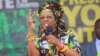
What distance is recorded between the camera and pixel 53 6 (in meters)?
3.94

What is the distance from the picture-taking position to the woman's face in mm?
3715

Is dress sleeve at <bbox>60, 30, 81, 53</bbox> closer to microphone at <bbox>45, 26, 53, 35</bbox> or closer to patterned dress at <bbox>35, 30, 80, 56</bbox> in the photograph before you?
patterned dress at <bbox>35, 30, 80, 56</bbox>

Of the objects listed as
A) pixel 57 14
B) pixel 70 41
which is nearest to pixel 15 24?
pixel 57 14

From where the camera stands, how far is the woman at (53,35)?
142 inches

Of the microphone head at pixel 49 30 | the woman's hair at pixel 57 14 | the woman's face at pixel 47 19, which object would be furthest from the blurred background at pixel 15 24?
the microphone head at pixel 49 30

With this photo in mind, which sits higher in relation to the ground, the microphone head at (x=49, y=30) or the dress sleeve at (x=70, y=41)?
the microphone head at (x=49, y=30)

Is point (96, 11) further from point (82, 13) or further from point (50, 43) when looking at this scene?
point (50, 43)

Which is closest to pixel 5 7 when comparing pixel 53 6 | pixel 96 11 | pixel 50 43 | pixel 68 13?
pixel 68 13

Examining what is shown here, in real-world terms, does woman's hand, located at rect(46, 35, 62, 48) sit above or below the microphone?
below

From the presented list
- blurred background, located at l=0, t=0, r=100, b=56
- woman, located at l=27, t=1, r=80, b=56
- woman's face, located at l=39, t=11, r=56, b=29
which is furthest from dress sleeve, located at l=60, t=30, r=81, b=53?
blurred background, located at l=0, t=0, r=100, b=56

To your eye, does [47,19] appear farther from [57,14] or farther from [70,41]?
[70,41]

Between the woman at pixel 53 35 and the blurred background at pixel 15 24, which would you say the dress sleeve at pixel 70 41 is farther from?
the blurred background at pixel 15 24

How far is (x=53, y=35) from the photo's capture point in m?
3.65

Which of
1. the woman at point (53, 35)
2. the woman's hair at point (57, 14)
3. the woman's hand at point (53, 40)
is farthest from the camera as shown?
the woman's hair at point (57, 14)
